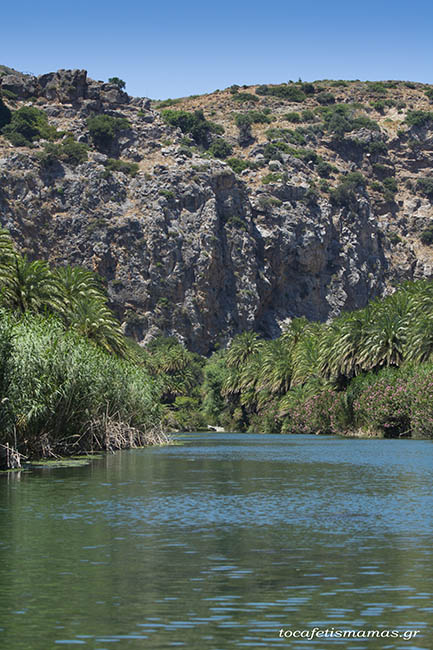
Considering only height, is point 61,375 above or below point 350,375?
above

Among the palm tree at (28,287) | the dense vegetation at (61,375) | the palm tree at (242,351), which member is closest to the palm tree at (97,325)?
the dense vegetation at (61,375)

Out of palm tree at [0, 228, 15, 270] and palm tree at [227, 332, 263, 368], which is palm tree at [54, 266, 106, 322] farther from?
palm tree at [227, 332, 263, 368]

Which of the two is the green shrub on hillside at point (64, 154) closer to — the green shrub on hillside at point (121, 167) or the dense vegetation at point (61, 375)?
the green shrub on hillside at point (121, 167)

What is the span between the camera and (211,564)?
53.2ft

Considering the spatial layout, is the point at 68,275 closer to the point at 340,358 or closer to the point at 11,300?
the point at 11,300

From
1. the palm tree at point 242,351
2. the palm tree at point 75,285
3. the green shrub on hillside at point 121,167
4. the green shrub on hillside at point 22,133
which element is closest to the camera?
the palm tree at point 75,285

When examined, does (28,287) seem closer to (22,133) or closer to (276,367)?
(276,367)

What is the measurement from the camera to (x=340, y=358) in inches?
3784

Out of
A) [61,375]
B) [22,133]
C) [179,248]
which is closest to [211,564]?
[61,375]

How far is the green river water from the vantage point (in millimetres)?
11461

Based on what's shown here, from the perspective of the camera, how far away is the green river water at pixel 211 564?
37.6 ft

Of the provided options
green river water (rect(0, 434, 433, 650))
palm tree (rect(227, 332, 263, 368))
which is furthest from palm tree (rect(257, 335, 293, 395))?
green river water (rect(0, 434, 433, 650))

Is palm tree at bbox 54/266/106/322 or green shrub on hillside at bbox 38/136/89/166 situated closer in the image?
palm tree at bbox 54/266/106/322

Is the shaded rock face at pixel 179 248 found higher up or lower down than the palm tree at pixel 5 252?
higher up
